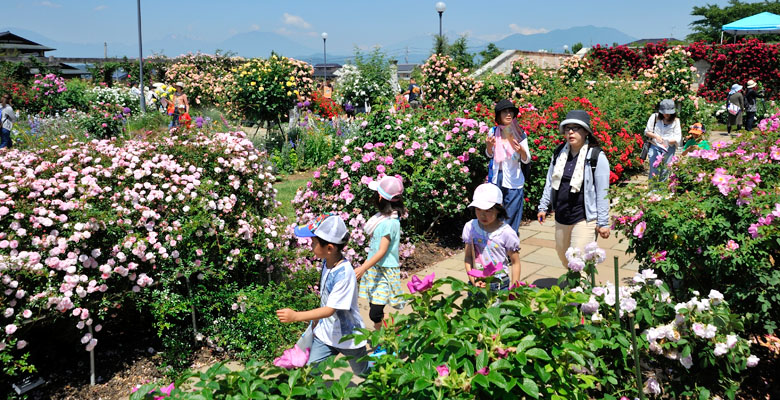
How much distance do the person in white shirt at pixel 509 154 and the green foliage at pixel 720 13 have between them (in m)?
47.7

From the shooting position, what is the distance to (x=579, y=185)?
167 inches

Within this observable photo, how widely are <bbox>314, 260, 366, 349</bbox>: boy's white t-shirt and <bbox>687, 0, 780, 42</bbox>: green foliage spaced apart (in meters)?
50.4

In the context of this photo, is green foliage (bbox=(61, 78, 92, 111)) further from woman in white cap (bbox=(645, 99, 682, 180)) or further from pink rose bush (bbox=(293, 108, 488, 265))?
woman in white cap (bbox=(645, 99, 682, 180))

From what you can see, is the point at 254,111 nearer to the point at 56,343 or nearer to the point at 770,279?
the point at 56,343

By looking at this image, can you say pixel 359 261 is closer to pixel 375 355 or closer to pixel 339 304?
pixel 339 304

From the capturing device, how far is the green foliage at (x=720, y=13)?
1836 inches

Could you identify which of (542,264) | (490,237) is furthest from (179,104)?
(490,237)

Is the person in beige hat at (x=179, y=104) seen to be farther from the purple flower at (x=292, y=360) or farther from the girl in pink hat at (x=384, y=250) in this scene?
the purple flower at (x=292, y=360)

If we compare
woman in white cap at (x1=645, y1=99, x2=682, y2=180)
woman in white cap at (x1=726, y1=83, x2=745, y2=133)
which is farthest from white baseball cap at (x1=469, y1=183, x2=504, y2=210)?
woman in white cap at (x1=726, y1=83, x2=745, y2=133)

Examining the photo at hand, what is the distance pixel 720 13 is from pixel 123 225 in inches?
2144

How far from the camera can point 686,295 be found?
3166mm

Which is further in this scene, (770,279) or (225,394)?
(770,279)

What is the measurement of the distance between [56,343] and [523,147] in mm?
3764

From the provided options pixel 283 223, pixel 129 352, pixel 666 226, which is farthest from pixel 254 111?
pixel 666 226
